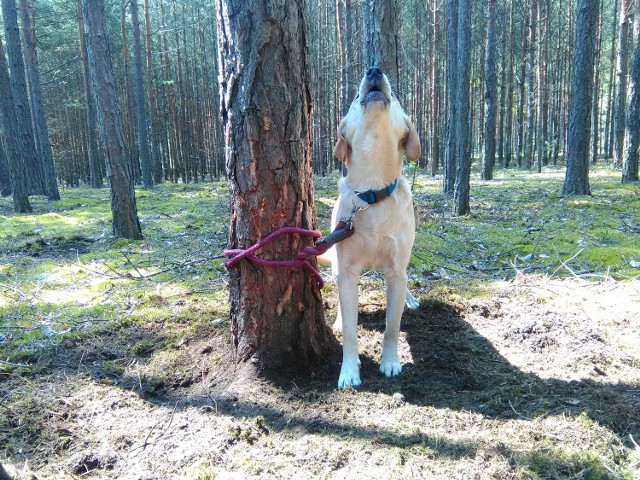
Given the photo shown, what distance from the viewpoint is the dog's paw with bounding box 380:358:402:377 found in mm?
2982

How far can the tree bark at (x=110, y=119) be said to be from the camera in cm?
704

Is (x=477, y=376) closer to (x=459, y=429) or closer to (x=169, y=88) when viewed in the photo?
(x=459, y=429)

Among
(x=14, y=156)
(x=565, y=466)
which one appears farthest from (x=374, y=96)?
(x=14, y=156)

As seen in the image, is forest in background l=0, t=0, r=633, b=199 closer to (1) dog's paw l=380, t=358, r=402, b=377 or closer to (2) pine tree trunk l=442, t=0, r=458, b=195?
(2) pine tree trunk l=442, t=0, r=458, b=195

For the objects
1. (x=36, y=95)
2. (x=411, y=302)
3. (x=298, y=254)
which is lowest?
(x=411, y=302)

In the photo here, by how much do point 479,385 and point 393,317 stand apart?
700mm

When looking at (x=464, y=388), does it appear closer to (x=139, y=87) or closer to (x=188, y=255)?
(x=188, y=255)

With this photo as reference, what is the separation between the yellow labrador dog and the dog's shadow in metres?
0.23

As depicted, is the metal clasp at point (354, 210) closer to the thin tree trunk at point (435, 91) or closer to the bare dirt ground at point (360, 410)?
the bare dirt ground at point (360, 410)

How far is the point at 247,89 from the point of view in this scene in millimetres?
2670

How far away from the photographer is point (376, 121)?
2855 mm

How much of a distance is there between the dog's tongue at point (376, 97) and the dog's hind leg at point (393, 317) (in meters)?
1.18

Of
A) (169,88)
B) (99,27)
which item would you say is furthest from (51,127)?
(99,27)

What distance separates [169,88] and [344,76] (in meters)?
15.6
